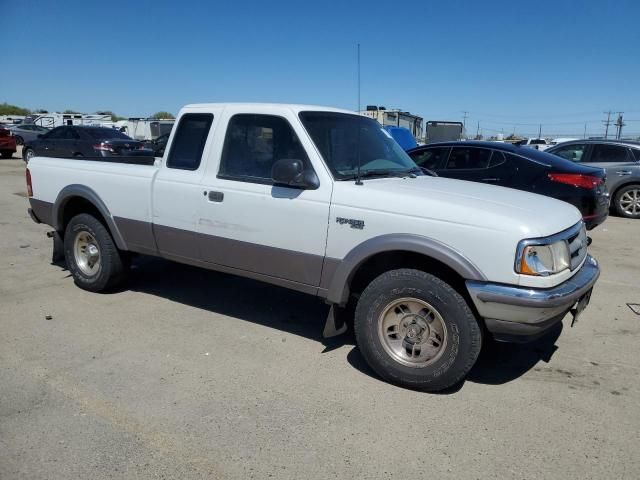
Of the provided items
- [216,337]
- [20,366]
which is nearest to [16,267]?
[20,366]

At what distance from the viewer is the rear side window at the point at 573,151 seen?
1159cm

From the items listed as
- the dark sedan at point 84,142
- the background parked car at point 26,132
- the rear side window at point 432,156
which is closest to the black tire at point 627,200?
the rear side window at point 432,156

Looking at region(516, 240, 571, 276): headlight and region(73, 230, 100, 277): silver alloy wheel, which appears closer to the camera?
region(516, 240, 571, 276): headlight

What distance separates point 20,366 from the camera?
3848 mm

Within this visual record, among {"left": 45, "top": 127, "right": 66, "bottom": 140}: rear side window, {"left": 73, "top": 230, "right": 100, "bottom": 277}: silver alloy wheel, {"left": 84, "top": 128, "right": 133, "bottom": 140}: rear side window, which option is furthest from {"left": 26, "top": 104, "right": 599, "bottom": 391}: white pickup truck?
{"left": 45, "top": 127, "right": 66, "bottom": 140}: rear side window

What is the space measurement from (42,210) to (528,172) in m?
6.49

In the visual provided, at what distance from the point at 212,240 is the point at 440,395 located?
2.18 m

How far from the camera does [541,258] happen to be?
10.6ft

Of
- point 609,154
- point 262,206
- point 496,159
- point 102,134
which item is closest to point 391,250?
point 262,206

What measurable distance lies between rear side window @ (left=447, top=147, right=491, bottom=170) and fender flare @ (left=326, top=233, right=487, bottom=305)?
16.7 feet

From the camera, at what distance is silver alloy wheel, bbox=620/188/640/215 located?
1095cm

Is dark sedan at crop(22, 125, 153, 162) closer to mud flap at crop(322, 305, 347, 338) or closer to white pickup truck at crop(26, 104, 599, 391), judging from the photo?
white pickup truck at crop(26, 104, 599, 391)

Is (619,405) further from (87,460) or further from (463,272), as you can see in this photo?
(87,460)

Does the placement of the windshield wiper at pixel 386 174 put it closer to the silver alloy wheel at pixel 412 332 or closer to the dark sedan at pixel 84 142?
the silver alloy wheel at pixel 412 332
